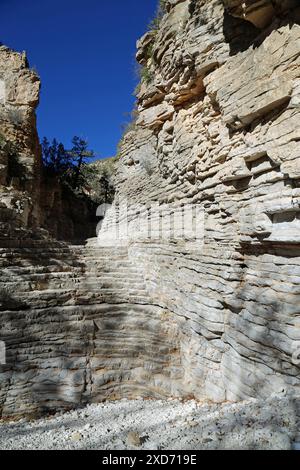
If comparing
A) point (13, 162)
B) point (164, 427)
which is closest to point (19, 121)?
point (13, 162)

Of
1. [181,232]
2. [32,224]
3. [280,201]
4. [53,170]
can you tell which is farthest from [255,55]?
[53,170]

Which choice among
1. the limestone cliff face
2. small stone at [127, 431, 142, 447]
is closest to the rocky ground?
small stone at [127, 431, 142, 447]

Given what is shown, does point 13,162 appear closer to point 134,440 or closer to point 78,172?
point 78,172

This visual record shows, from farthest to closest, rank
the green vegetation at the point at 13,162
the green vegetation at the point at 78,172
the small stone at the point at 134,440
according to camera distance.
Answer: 1. the green vegetation at the point at 78,172
2. the green vegetation at the point at 13,162
3. the small stone at the point at 134,440

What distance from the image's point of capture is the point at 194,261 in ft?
17.4

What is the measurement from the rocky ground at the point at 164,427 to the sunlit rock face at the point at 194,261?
33cm

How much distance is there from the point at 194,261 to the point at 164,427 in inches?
103

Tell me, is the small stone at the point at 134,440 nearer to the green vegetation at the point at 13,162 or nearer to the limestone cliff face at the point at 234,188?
the limestone cliff face at the point at 234,188

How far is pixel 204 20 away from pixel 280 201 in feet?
12.0

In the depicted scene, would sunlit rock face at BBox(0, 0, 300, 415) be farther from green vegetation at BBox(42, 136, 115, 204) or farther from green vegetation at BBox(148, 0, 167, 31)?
green vegetation at BBox(42, 136, 115, 204)

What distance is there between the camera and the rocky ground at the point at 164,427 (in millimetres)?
2729

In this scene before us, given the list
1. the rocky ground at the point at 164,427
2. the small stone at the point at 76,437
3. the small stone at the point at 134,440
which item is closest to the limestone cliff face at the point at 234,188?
the rocky ground at the point at 164,427

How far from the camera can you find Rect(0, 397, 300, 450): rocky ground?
8.95 feet
